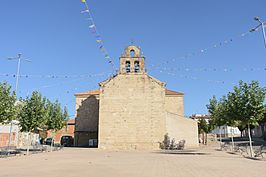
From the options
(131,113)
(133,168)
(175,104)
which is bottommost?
(133,168)

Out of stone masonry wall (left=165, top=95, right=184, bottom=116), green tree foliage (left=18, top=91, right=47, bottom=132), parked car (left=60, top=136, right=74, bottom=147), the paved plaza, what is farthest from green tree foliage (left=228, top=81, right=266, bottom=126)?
parked car (left=60, top=136, right=74, bottom=147)

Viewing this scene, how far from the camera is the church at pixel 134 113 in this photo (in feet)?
105

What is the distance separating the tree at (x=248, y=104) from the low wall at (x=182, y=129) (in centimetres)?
1385

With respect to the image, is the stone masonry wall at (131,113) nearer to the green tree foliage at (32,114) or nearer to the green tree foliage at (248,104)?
the green tree foliage at (32,114)

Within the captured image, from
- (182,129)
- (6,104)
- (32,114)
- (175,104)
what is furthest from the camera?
(175,104)

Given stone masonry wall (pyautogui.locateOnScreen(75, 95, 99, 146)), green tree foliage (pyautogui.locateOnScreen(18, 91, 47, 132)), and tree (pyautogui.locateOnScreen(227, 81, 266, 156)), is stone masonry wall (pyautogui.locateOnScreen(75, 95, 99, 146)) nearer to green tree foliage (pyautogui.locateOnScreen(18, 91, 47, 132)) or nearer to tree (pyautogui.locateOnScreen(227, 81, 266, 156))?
green tree foliage (pyautogui.locateOnScreen(18, 91, 47, 132))

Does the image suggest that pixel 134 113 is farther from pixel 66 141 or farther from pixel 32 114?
pixel 66 141

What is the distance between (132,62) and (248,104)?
18.1 m

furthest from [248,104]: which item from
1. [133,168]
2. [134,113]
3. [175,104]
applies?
[175,104]

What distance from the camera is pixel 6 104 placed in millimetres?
18656

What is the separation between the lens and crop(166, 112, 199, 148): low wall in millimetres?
34000

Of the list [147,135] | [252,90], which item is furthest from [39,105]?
[252,90]

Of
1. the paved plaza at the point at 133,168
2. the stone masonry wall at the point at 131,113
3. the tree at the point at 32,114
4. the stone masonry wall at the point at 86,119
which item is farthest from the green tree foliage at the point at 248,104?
the stone masonry wall at the point at 86,119

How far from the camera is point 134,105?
3319cm
